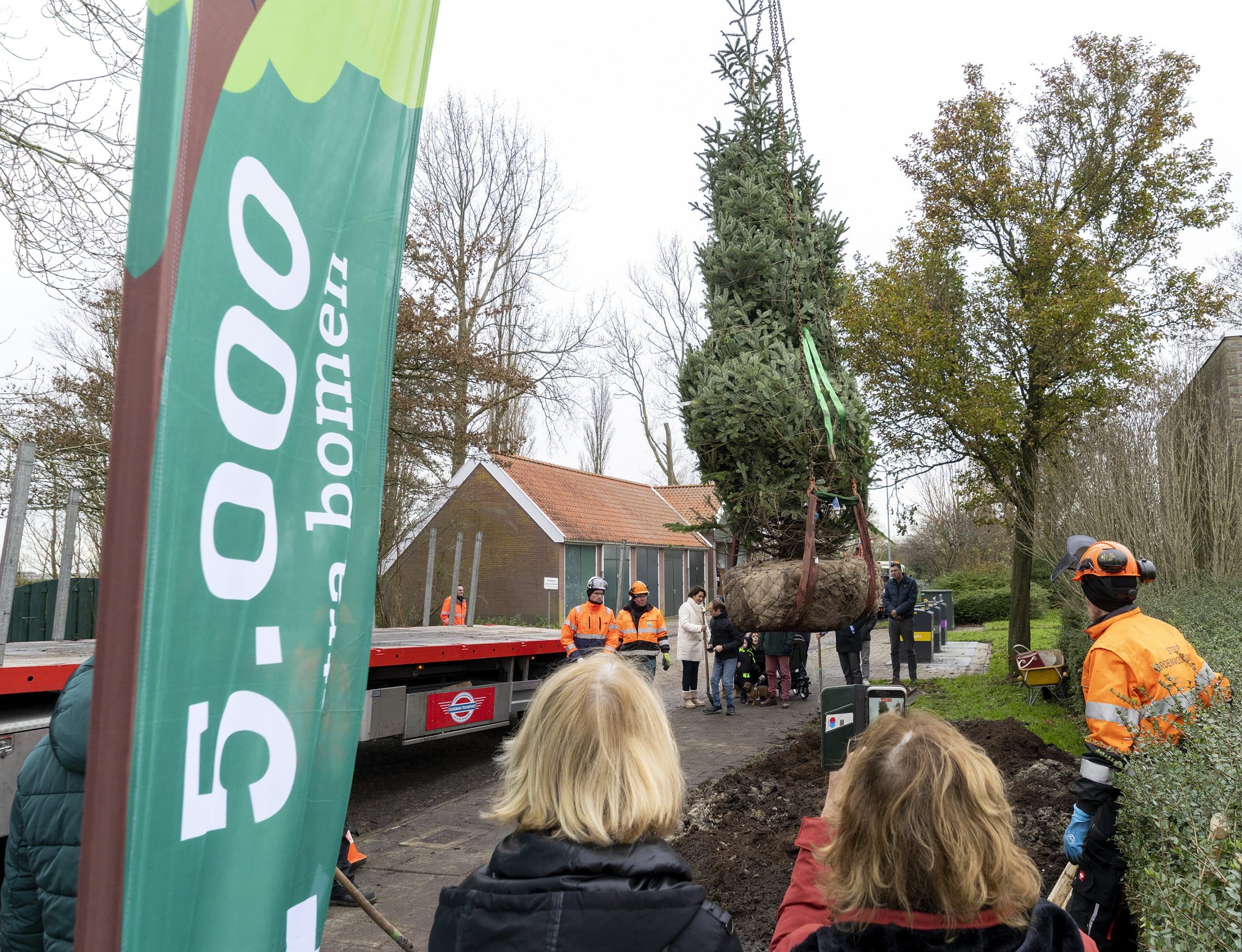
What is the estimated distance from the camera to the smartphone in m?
3.19

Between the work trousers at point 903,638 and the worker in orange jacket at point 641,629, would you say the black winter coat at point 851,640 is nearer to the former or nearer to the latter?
the work trousers at point 903,638

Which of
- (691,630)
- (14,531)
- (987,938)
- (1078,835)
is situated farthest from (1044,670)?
(14,531)

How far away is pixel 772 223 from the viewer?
5.91 m

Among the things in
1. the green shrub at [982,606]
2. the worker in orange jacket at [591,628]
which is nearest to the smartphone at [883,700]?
the worker in orange jacket at [591,628]

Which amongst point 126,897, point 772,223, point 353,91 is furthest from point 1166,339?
point 126,897

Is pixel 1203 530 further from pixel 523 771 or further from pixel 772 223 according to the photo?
pixel 523 771

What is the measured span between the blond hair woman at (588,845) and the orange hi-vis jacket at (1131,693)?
2098mm

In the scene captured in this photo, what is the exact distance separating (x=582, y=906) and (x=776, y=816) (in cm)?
483

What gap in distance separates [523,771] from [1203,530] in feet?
39.8

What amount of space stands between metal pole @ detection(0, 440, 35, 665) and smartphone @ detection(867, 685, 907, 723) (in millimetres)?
3907

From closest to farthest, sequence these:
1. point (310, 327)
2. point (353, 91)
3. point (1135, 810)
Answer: point (310, 327)
point (353, 91)
point (1135, 810)

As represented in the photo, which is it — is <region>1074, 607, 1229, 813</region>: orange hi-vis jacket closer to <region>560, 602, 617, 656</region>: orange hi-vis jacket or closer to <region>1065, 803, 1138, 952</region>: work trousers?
<region>1065, 803, 1138, 952</region>: work trousers

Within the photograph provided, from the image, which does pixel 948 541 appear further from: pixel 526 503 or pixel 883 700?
pixel 883 700

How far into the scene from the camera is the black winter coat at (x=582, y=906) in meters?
1.56
